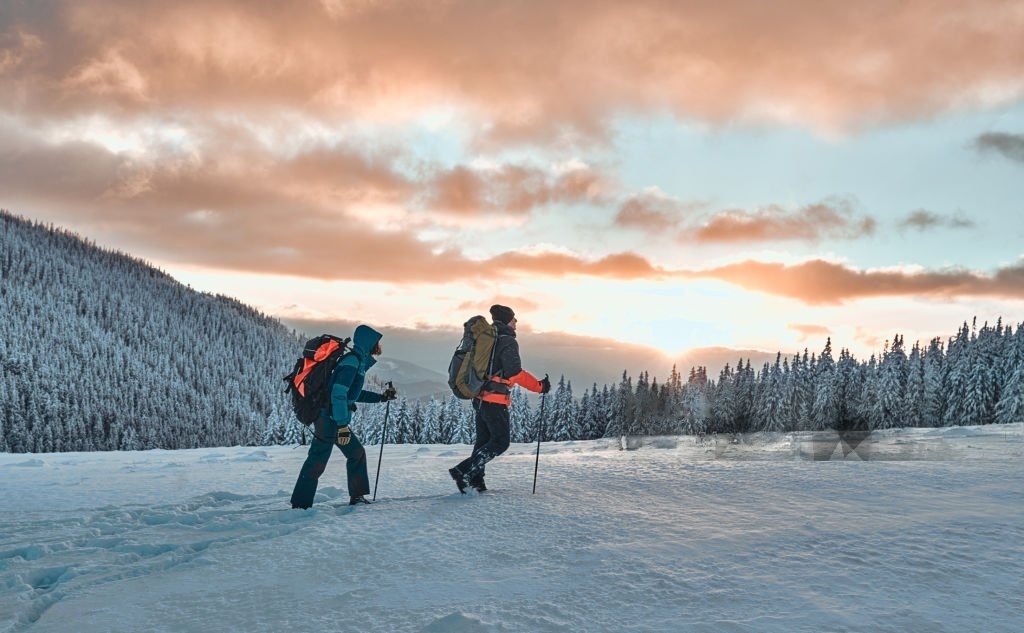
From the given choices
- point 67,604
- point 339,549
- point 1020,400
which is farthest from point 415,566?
point 1020,400

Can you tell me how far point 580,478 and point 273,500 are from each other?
456cm

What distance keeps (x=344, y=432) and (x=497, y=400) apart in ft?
7.07

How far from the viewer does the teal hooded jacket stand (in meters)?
7.64

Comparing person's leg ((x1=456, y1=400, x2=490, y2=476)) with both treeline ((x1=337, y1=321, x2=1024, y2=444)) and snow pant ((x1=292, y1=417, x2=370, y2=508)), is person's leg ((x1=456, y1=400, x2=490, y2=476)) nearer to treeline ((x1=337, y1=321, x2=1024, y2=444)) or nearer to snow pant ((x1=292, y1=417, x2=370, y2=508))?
snow pant ((x1=292, y1=417, x2=370, y2=508))

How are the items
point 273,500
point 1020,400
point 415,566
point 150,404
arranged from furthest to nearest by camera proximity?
point 150,404
point 1020,400
point 273,500
point 415,566

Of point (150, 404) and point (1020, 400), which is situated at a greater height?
point (1020, 400)

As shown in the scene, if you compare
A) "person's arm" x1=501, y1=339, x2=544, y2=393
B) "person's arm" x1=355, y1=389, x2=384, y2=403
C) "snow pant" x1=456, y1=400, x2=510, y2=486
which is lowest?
"snow pant" x1=456, y1=400, x2=510, y2=486

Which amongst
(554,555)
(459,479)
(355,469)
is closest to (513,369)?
(459,479)

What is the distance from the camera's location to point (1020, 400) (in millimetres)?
44219

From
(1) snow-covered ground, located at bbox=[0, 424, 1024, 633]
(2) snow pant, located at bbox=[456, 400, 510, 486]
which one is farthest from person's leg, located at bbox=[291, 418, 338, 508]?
(2) snow pant, located at bbox=[456, 400, 510, 486]

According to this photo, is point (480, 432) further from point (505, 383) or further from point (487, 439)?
point (505, 383)

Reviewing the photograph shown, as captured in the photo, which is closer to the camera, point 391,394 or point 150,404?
point 391,394

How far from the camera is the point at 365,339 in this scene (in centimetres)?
813

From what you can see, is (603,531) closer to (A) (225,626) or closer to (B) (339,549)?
(B) (339,549)
